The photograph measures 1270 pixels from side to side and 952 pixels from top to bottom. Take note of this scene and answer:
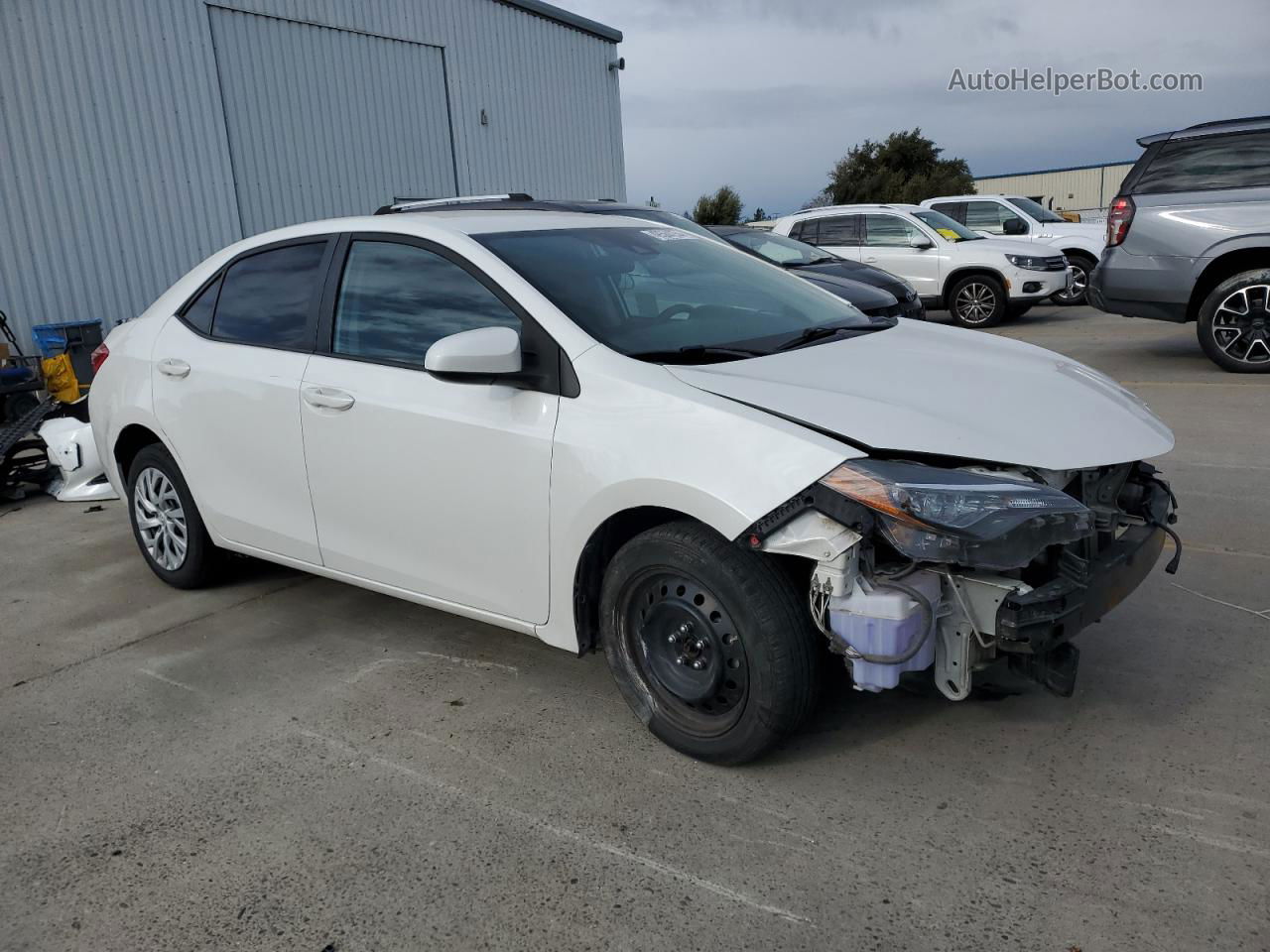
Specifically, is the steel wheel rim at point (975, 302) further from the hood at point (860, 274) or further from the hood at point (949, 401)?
the hood at point (949, 401)

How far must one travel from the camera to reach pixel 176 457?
180 inches

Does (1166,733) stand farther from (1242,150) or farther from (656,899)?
(1242,150)

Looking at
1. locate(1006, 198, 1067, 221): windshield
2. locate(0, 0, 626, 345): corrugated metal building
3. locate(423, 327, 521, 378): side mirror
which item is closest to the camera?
locate(423, 327, 521, 378): side mirror

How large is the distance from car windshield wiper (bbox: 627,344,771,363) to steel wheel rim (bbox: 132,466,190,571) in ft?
8.60

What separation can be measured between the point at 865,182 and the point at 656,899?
51.6 meters

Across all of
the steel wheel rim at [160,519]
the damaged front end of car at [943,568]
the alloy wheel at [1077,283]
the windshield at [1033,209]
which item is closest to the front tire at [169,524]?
the steel wheel rim at [160,519]

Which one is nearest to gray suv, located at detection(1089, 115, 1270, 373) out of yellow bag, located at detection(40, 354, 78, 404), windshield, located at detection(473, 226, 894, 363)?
windshield, located at detection(473, 226, 894, 363)

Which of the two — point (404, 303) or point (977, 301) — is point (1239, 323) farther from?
point (404, 303)

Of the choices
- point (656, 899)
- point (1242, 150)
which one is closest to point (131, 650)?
point (656, 899)

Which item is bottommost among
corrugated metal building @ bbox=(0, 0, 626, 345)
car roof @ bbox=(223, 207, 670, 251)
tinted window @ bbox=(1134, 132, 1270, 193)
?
car roof @ bbox=(223, 207, 670, 251)

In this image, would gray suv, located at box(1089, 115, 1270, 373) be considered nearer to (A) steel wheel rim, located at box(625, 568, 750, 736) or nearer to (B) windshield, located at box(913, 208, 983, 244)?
(B) windshield, located at box(913, 208, 983, 244)

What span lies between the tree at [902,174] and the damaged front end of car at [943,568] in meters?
48.3

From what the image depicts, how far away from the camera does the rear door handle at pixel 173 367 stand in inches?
177

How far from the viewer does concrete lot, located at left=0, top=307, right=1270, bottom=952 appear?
2.46m
